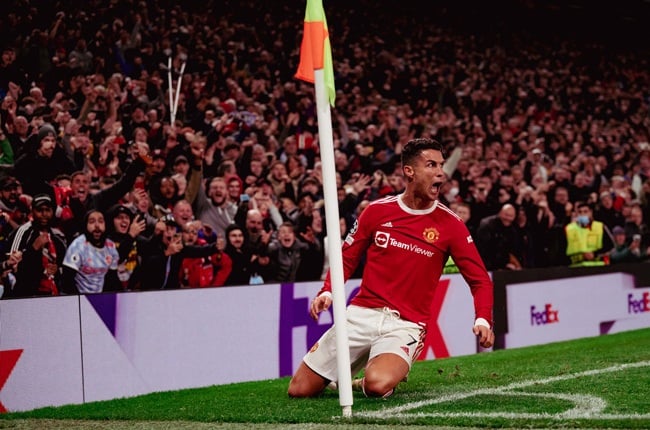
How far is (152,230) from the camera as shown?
990cm

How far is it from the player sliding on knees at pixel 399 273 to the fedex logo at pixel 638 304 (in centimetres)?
788

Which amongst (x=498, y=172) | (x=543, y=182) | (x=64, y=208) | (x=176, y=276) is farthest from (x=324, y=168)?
(x=543, y=182)

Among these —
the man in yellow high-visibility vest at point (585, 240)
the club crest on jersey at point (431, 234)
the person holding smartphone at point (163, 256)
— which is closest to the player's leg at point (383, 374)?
the club crest on jersey at point (431, 234)

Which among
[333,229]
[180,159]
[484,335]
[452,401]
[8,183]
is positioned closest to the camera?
[333,229]

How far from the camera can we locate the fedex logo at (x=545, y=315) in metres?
12.8

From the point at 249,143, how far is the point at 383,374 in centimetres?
723

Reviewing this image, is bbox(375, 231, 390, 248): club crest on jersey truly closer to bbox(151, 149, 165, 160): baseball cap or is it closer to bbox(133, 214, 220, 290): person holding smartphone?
bbox(133, 214, 220, 290): person holding smartphone

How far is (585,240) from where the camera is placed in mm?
14711

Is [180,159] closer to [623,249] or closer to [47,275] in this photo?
[47,275]

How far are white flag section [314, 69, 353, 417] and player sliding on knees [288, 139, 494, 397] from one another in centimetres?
104

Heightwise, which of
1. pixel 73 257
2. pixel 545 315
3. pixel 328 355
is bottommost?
pixel 545 315

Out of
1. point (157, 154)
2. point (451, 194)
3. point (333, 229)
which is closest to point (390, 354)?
point (333, 229)

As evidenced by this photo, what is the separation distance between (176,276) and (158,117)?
4422 millimetres

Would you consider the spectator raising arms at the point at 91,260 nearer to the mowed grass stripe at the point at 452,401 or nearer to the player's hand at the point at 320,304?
the mowed grass stripe at the point at 452,401
